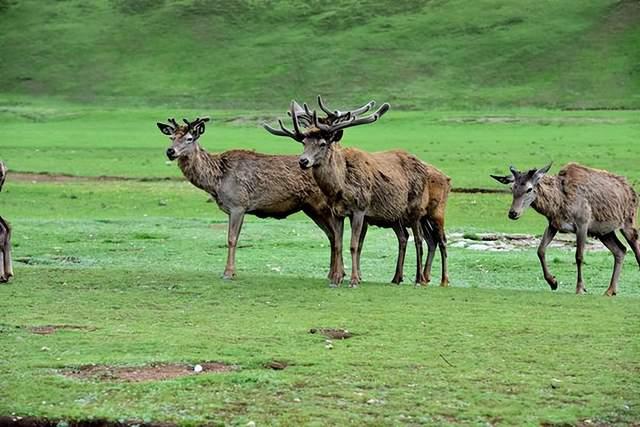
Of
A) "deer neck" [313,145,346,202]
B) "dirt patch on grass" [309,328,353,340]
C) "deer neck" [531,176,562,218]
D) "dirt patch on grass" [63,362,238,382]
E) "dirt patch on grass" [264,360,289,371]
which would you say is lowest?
"dirt patch on grass" [309,328,353,340]

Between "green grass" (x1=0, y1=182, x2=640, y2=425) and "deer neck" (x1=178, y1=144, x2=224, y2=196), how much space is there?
4.51 ft

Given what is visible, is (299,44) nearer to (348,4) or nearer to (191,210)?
(348,4)

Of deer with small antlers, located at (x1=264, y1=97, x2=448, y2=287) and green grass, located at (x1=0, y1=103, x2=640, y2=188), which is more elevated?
deer with small antlers, located at (x1=264, y1=97, x2=448, y2=287)

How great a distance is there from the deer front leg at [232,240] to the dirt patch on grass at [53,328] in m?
4.16

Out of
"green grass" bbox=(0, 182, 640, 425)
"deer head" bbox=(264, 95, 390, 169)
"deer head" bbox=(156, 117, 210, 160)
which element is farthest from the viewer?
"deer head" bbox=(156, 117, 210, 160)

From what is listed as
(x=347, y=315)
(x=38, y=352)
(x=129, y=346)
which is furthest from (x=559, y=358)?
(x=38, y=352)

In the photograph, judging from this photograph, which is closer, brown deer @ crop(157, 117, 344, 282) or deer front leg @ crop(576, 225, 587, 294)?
deer front leg @ crop(576, 225, 587, 294)

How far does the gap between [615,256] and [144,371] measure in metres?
9.49

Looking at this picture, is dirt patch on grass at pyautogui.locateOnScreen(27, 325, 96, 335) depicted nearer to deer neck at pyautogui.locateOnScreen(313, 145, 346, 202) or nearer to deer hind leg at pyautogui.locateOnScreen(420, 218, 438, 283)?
deer neck at pyautogui.locateOnScreen(313, 145, 346, 202)

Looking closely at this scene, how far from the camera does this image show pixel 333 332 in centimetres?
1389

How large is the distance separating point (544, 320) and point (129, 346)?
16.7 ft

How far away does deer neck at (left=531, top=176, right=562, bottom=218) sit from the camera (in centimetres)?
1847

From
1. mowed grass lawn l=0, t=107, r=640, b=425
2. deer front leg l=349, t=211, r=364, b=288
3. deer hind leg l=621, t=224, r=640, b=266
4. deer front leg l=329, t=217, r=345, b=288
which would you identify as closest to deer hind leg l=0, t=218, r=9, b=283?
mowed grass lawn l=0, t=107, r=640, b=425

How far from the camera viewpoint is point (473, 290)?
17.8m
